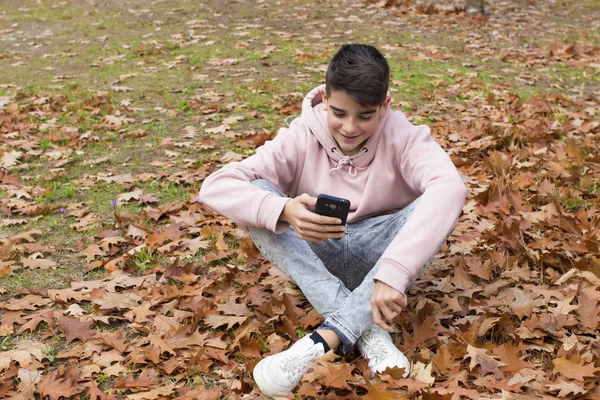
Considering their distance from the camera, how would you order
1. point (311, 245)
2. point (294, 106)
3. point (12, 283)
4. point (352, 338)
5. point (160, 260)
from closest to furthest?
1. point (352, 338)
2. point (311, 245)
3. point (12, 283)
4. point (160, 260)
5. point (294, 106)

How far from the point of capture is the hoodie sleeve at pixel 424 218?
2459 mm

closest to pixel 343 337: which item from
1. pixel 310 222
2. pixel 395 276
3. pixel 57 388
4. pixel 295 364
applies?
pixel 295 364

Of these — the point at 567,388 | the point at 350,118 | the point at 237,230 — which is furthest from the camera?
the point at 237,230

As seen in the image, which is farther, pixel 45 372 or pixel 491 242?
pixel 491 242

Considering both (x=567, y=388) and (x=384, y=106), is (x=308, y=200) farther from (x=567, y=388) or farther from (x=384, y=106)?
(x=567, y=388)

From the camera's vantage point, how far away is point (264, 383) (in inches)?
98.7

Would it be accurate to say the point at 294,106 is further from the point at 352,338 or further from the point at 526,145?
the point at 352,338

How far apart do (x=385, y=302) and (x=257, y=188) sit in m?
0.82

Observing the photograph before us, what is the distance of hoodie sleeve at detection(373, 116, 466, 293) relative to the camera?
246cm

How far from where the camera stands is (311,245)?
303cm

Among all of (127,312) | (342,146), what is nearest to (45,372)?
(127,312)

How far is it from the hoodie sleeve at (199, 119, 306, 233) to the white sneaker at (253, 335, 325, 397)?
560 mm

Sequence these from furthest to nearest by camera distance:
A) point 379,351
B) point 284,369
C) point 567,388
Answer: point 379,351, point 284,369, point 567,388

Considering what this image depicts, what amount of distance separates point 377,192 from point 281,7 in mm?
9610
